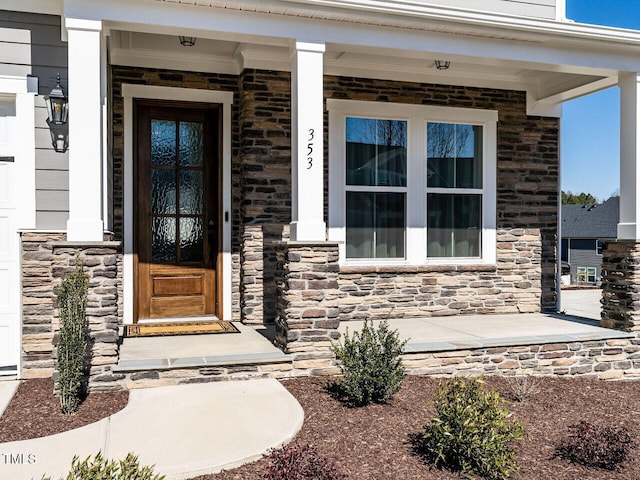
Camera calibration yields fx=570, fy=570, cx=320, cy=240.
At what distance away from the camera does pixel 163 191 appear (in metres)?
6.68

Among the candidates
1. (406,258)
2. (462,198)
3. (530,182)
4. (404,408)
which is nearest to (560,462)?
(404,408)

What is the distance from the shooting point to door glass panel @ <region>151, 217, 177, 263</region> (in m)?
6.64

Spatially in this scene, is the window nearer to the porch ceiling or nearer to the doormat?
the porch ceiling

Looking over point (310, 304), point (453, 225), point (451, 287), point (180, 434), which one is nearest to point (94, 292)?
point (180, 434)

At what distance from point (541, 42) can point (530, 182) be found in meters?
2.25

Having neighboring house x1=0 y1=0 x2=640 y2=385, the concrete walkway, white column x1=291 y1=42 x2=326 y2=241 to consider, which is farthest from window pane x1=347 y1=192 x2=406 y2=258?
the concrete walkway

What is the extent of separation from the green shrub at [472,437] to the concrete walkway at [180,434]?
3.15 ft

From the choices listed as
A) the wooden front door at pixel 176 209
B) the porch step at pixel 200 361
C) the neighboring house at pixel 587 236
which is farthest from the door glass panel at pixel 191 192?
the neighboring house at pixel 587 236

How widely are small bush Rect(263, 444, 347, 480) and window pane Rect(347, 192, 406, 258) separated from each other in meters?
4.02

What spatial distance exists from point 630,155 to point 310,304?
390 centimetres

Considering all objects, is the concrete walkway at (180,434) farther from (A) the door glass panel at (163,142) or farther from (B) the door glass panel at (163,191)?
(A) the door glass panel at (163,142)

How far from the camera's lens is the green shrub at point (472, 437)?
3.28 meters

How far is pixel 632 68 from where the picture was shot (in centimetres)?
617

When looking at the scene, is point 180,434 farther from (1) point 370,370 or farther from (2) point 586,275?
(2) point 586,275
